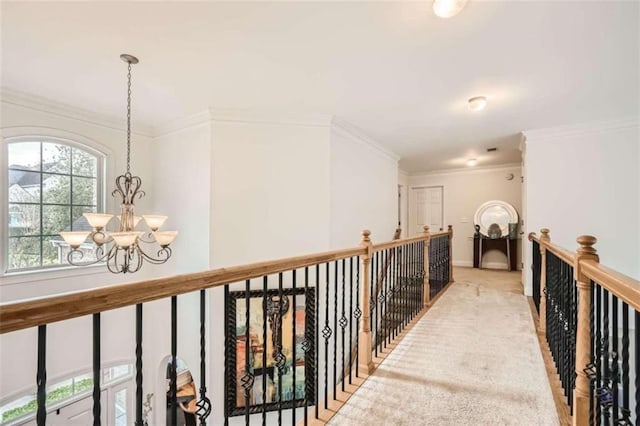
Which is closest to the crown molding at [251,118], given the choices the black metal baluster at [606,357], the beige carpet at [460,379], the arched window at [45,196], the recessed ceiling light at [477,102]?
the arched window at [45,196]

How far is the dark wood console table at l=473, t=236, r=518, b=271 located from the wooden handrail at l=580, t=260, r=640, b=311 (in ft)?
19.6

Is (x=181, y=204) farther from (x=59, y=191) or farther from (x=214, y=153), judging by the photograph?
(x=59, y=191)

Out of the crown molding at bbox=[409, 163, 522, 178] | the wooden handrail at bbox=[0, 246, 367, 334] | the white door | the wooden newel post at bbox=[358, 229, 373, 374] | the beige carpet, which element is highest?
the crown molding at bbox=[409, 163, 522, 178]

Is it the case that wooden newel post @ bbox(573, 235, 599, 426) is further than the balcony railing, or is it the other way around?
wooden newel post @ bbox(573, 235, 599, 426)

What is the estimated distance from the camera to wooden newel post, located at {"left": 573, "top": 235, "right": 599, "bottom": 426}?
1341 mm

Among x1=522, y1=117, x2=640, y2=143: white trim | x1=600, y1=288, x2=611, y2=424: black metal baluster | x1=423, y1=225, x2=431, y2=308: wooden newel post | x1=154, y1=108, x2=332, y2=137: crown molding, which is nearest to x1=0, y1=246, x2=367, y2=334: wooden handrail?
x1=600, y1=288, x2=611, y2=424: black metal baluster

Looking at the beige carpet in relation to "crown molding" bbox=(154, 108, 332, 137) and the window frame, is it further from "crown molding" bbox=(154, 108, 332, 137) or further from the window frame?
the window frame

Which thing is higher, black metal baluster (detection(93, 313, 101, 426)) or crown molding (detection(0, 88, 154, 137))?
crown molding (detection(0, 88, 154, 137))

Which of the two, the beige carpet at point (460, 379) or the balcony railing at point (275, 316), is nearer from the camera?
the balcony railing at point (275, 316)

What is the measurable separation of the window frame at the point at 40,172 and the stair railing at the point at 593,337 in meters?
4.68

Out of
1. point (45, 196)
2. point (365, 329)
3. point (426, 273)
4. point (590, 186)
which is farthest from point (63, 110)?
point (590, 186)

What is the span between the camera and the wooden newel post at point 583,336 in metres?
1.34

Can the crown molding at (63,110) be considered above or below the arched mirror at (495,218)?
above

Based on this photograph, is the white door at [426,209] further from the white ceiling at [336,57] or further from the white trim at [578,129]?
the white ceiling at [336,57]
